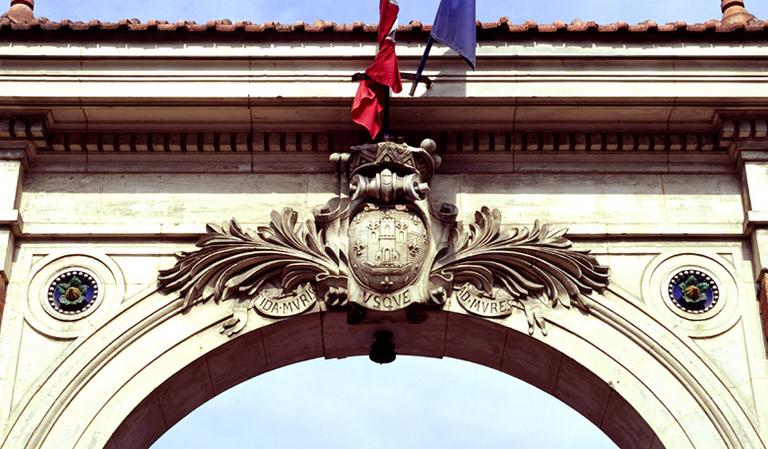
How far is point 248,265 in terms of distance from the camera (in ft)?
61.4

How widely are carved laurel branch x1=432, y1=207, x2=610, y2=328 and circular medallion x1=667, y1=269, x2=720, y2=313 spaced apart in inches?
29.5

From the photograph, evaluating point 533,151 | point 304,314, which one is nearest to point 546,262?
point 533,151

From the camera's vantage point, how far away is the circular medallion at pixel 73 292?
61.3 ft

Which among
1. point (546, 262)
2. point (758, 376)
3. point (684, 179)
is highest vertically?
point (684, 179)

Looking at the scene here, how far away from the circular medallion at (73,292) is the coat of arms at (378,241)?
775 mm

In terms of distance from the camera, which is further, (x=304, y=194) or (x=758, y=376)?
(x=304, y=194)

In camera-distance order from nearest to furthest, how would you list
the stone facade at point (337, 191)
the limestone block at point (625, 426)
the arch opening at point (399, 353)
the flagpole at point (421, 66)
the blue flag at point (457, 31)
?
the limestone block at point (625, 426), the stone facade at point (337, 191), the arch opening at point (399, 353), the blue flag at point (457, 31), the flagpole at point (421, 66)

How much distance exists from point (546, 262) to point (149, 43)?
5.01 m

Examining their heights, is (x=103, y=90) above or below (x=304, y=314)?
above

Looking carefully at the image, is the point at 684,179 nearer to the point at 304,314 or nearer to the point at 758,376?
the point at 758,376

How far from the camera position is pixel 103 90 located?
19062 mm

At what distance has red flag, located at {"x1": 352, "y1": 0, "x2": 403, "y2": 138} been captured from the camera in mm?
18812

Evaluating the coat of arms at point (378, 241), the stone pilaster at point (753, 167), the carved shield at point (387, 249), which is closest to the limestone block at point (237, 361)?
the coat of arms at point (378, 241)

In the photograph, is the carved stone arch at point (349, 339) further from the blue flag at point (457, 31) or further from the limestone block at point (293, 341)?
the blue flag at point (457, 31)
